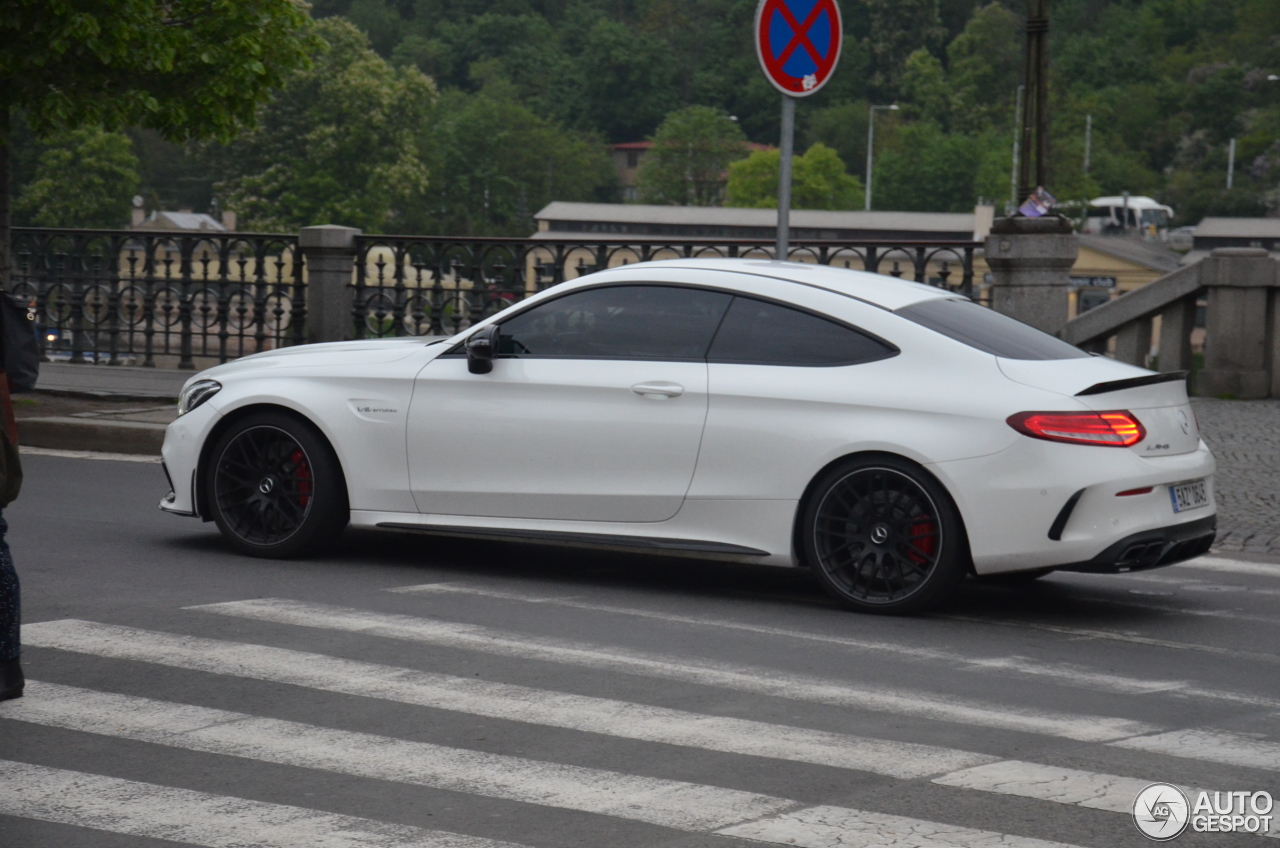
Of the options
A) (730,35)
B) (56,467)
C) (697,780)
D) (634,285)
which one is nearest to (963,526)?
(634,285)

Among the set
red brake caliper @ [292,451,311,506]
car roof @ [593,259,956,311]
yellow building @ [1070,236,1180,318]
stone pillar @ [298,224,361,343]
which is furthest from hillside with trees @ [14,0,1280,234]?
car roof @ [593,259,956,311]

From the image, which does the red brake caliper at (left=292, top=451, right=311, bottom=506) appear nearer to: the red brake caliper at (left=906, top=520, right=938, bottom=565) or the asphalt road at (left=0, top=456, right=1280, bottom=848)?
the asphalt road at (left=0, top=456, right=1280, bottom=848)

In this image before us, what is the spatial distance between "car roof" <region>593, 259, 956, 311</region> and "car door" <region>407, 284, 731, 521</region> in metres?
0.20

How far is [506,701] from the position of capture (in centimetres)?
534

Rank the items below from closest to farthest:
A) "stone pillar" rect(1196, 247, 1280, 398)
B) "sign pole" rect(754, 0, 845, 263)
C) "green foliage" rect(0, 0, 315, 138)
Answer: "sign pole" rect(754, 0, 845, 263) < "green foliage" rect(0, 0, 315, 138) < "stone pillar" rect(1196, 247, 1280, 398)

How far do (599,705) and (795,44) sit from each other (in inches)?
213

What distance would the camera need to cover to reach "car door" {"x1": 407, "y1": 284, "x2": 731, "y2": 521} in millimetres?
7082

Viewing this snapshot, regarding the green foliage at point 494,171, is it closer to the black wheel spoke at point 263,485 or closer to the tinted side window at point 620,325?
the black wheel spoke at point 263,485

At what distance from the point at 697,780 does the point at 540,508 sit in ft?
9.47

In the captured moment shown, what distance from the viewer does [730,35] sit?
581 ft

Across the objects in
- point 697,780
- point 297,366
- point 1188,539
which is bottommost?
point 697,780

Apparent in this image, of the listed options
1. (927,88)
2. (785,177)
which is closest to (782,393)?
(785,177)

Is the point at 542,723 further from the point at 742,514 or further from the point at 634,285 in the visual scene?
the point at 634,285

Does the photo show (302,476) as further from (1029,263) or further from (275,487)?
(1029,263)
